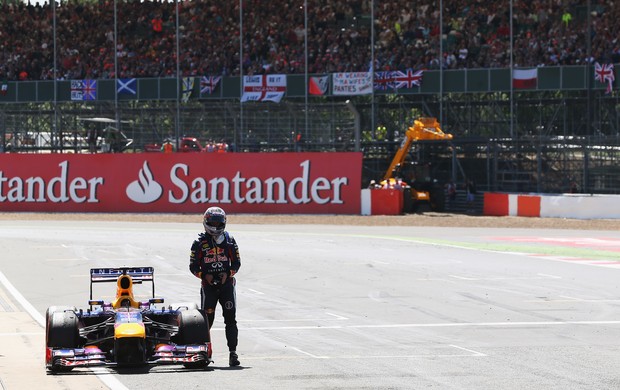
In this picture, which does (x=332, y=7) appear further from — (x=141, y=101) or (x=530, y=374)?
(x=530, y=374)

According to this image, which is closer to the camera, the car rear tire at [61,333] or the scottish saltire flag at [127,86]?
the car rear tire at [61,333]

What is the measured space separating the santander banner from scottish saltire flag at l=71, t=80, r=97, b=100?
10.5 meters

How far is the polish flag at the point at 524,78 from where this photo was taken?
167ft

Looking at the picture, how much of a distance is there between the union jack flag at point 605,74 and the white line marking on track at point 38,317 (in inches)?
1254

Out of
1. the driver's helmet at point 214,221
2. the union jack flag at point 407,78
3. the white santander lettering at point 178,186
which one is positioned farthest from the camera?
the union jack flag at point 407,78

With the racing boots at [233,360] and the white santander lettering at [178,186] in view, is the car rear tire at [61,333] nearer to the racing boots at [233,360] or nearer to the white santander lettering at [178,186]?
the racing boots at [233,360]

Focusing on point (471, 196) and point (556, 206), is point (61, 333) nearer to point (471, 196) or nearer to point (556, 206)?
point (556, 206)

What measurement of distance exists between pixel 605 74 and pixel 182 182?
59.2 ft

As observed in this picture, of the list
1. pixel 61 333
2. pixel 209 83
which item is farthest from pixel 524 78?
pixel 61 333

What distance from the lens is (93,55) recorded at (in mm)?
60438

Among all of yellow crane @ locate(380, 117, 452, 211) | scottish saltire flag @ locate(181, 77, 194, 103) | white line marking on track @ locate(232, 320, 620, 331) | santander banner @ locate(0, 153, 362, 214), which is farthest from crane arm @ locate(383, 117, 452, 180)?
white line marking on track @ locate(232, 320, 620, 331)

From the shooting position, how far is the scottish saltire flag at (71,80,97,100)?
190 ft

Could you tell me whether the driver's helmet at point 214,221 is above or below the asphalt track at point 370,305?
above

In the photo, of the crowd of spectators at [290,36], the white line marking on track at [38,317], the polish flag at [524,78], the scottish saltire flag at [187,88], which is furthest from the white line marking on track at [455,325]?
the scottish saltire flag at [187,88]
